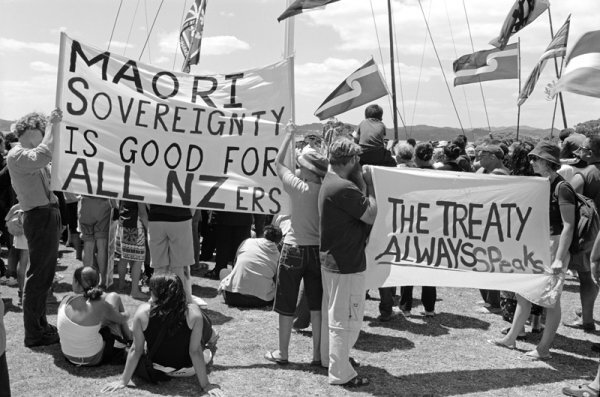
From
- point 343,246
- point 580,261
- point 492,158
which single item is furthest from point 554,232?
point 343,246

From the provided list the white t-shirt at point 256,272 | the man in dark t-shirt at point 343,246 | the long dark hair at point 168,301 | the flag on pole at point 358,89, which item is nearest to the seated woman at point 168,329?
the long dark hair at point 168,301

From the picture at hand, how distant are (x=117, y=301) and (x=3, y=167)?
14.2 ft

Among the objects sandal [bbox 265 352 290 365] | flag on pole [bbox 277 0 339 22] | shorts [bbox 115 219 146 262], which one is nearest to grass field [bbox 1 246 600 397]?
sandal [bbox 265 352 290 365]

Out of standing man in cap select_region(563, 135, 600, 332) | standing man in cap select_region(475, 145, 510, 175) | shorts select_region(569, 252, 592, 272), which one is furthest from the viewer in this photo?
standing man in cap select_region(475, 145, 510, 175)

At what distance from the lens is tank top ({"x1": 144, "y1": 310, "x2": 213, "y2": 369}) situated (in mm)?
4871

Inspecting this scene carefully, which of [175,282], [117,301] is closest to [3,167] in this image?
[117,301]

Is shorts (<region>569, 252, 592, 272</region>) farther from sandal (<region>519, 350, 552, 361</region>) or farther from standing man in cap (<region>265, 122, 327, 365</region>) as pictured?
standing man in cap (<region>265, 122, 327, 365</region>)

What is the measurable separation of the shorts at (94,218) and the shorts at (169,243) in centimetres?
139

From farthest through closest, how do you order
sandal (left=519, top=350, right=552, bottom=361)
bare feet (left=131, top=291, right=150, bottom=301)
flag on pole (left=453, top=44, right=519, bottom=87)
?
flag on pole (left=453, top=44, right=519, bottom=87)
bare feet (left=131, top=291, right=150, bottom=301)
sandal (left=519, top=350, right=552, bottom=361)

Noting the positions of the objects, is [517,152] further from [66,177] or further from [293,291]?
[66,177]

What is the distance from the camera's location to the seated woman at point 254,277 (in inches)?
296

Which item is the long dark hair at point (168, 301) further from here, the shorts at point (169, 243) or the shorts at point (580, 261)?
the shorts at point (580, 261)

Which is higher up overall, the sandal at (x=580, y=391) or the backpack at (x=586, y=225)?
the backpack at (x=586, y=225)

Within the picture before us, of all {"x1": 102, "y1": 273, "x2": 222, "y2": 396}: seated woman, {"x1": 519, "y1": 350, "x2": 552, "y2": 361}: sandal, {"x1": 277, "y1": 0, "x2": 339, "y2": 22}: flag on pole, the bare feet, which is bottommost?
{"x1": 519, "y1": 350, "x2": 552, "y2": 361}: sandal
